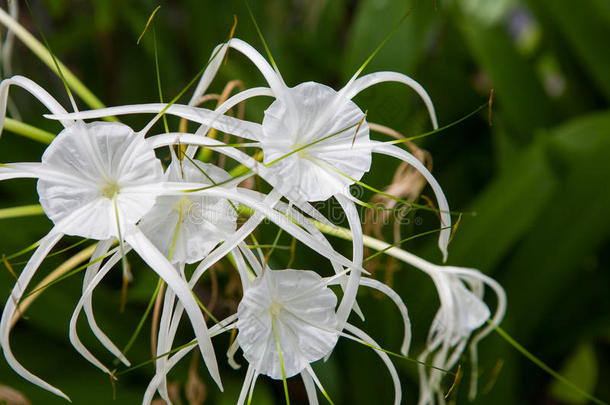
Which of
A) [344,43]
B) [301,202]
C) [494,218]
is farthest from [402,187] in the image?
[344,43]

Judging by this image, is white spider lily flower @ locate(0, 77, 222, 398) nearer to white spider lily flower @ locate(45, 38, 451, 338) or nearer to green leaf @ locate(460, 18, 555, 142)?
white spider lily flower @ locate(45, 38, 451, 338)

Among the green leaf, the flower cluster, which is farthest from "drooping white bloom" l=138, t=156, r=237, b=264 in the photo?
the green leaf

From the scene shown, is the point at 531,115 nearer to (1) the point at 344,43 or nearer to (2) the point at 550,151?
(2) the point at 550,151

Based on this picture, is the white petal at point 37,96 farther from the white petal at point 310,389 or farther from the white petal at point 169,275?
the white petal at point 310,389

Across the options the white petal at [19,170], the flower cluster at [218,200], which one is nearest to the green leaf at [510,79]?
the flower cluster at [218,200]

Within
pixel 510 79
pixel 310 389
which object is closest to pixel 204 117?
pixel 310 389
